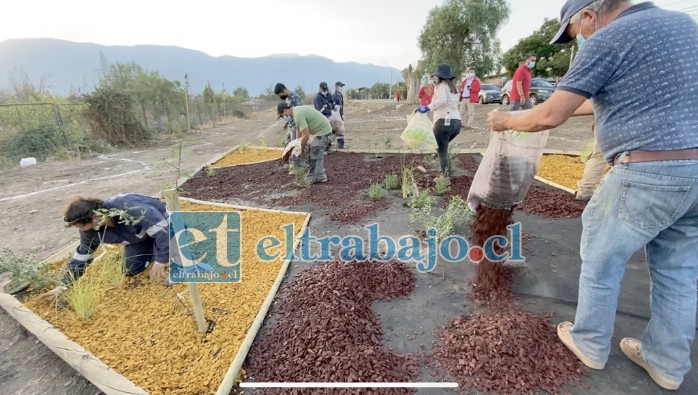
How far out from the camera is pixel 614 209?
145 cm

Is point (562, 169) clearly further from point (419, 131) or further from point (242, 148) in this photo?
point (242, 148)

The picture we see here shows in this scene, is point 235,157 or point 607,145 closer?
point 607,145

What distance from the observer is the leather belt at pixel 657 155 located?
1.30 m

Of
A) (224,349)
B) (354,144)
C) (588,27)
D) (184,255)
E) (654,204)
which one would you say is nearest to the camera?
(654,204)

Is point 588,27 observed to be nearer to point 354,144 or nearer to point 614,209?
point 614,209

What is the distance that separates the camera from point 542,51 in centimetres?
3200

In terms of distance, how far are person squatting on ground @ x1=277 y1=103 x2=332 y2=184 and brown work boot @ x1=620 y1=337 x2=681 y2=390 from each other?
4.05 m

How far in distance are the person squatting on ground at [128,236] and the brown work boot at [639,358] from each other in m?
3.14

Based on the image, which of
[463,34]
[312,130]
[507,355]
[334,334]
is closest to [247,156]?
[312,130]

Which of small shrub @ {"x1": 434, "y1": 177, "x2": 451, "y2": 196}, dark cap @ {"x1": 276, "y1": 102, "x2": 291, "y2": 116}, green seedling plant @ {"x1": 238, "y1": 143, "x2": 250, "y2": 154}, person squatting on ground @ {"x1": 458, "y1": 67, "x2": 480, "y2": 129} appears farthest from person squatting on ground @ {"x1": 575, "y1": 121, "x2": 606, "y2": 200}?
green seedling plant @ {"x1": 238, "y1": 143, "x2": 250, "y2": 154}

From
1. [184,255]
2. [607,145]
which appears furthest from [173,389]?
[607,145]

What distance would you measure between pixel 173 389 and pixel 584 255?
221 cm

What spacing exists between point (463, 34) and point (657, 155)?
79.9 ft

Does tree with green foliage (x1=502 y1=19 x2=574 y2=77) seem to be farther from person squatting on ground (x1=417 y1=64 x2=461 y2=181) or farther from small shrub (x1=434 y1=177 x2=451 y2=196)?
small shrub (x1=434 y1=177 x2=451 y2=196)
